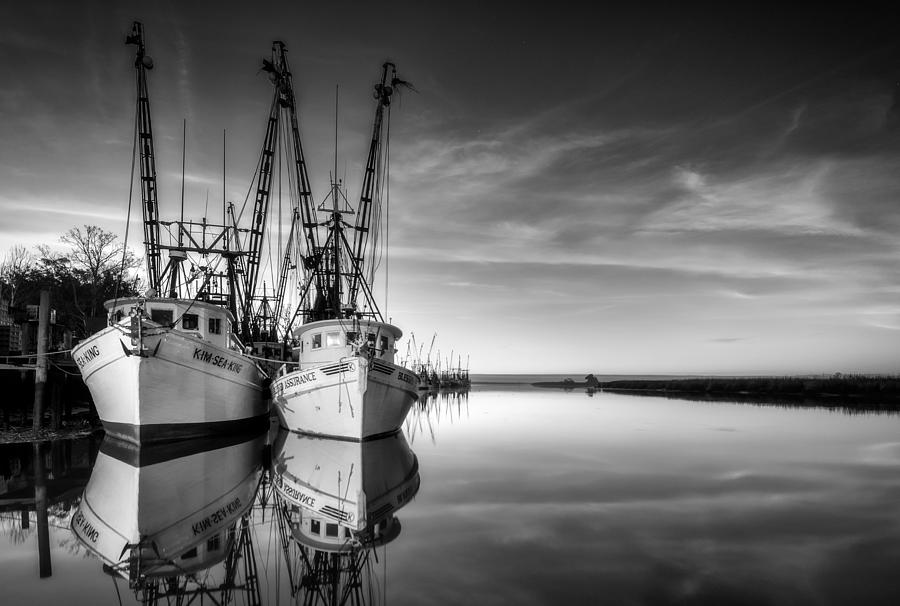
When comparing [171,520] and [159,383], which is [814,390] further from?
[171,520]

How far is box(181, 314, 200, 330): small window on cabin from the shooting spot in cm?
2195

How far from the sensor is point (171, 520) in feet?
30.4

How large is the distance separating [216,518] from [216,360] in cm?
1104

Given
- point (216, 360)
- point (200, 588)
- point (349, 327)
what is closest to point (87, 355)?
point (216, 360)

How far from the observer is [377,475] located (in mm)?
13602

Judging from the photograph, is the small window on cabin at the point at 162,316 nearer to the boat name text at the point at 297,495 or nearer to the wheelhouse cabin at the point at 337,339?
the wheelhouse cabin at the point at 337,339

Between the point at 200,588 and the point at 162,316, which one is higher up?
the point at 162,316

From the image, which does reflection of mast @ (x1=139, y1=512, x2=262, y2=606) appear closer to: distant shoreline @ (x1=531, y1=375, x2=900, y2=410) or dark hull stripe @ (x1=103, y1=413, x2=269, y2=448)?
dark hull stripe @ (x1=103, y1=413, x2=269, y2=448)

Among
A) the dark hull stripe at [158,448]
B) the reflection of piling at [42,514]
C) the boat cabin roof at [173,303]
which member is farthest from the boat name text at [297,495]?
the boat cabin roof at [173,303]

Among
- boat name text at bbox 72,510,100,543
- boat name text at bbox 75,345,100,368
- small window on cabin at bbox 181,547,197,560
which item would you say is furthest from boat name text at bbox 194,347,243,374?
small window on cabin at bbox 181,547,197,560

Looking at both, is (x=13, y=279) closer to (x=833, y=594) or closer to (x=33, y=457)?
(x=33, y=457)

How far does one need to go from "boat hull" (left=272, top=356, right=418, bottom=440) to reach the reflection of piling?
7.53 meters

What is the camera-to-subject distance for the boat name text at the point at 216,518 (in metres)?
8.99

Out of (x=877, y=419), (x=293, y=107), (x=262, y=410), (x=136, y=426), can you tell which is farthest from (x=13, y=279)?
(x=877, y=419)
